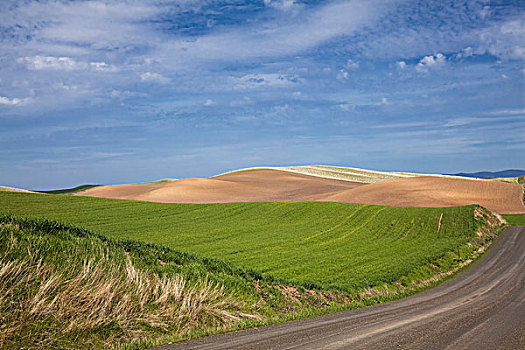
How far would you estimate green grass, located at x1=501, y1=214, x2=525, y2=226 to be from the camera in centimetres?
4303

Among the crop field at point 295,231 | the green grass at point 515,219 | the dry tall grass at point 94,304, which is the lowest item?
the green grass at point 515,219

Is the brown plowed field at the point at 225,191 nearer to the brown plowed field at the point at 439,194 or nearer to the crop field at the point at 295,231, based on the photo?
the brown plowed field at the point at 439,194

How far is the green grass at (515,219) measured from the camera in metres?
43.0

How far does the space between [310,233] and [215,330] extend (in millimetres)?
26120

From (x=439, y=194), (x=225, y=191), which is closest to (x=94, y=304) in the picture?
(x=439, y=194)

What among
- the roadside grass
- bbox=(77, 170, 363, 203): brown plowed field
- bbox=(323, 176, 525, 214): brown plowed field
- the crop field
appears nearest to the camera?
the roadside grass

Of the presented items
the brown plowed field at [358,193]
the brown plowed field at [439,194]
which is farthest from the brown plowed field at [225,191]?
the brown plowed field at [439,194]

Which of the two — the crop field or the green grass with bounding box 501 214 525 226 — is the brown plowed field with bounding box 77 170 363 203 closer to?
the crop field

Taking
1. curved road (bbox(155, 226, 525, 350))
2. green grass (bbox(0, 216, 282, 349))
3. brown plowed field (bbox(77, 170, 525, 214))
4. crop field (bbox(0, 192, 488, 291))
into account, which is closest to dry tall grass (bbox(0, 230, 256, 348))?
green grass (bbox(0, 216, 282, 349))

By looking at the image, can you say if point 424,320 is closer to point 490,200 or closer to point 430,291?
point 430,291

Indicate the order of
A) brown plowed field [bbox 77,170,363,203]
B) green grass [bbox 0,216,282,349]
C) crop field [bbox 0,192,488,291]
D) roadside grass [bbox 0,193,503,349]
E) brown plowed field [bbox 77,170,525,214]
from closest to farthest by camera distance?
green grass [bbox 0,216,282,349] → roadside grass [bbox 0,193,503,349] → crop field [bbox 0,192,488,291] → brown plowed field [bbox 77,170,525,214] → brown plowed field [bbox 77,170,363,203]

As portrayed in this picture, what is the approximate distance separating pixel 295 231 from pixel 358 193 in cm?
2937

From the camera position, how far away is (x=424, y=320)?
10.6 metres

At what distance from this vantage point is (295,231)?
120ft
